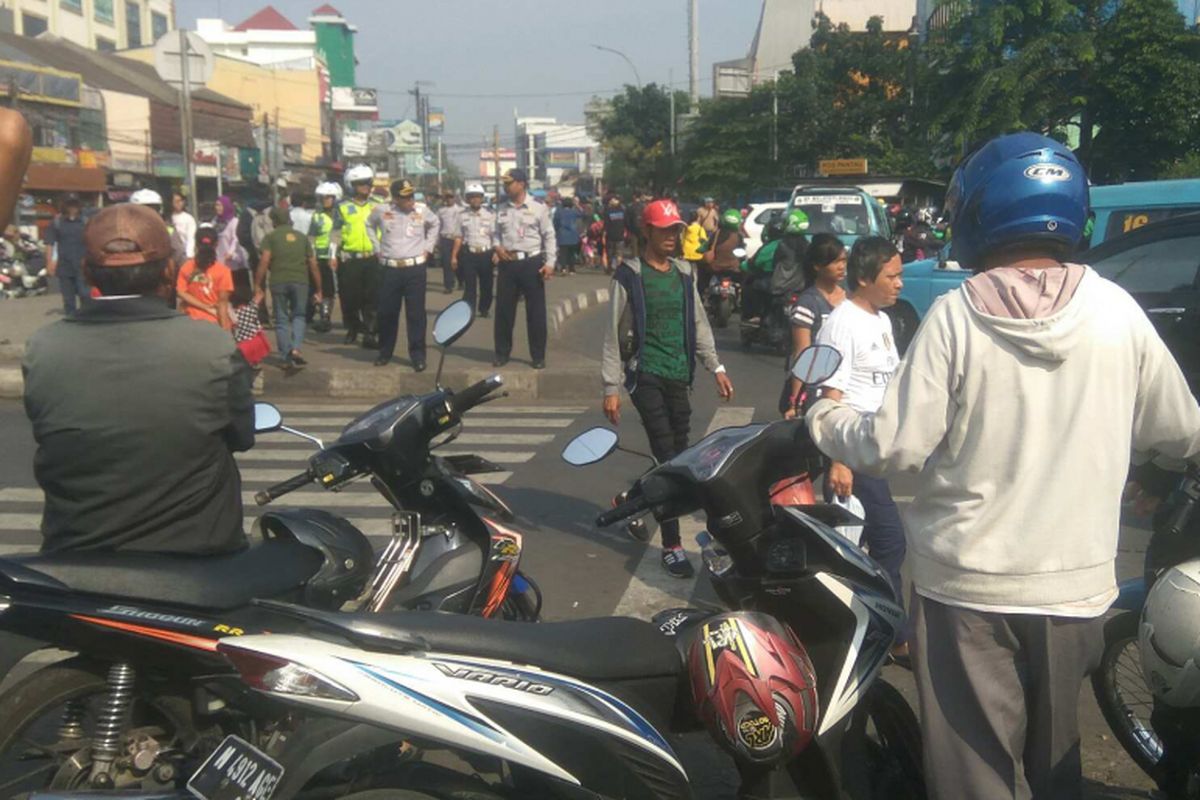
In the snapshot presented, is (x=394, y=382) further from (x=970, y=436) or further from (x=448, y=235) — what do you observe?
(x=970, y=436)

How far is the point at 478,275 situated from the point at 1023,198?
47.0ft

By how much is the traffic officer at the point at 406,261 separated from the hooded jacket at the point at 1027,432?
9.25m

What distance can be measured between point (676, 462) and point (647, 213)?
2.93 m

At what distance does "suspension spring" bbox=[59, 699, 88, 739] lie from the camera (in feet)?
10.1

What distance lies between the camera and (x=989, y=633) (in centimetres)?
259

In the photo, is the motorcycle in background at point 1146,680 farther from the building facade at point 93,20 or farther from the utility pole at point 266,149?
the utility pole at point 266,149

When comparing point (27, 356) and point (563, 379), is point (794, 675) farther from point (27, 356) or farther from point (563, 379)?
point (563, 379)

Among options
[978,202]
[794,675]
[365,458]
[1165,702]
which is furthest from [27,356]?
[1165,702]

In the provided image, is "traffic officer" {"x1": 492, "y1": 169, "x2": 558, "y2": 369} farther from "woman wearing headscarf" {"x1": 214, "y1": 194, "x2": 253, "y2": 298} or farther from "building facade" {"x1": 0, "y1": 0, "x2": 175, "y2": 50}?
"building facade" {"x1": 0, "y1": 0, "x2": 175, "y2": 50}

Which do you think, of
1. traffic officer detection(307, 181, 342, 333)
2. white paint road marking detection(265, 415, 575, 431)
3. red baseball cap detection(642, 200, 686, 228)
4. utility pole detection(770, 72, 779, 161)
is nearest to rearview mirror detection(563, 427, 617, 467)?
red baseball cap detection(642, 200, 686, 228)

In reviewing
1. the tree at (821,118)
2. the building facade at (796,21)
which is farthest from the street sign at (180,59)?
the building facade at (796,21)

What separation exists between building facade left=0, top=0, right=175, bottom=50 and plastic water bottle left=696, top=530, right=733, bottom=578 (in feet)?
175

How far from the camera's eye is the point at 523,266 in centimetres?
1173

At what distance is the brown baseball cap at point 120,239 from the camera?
320 cm
